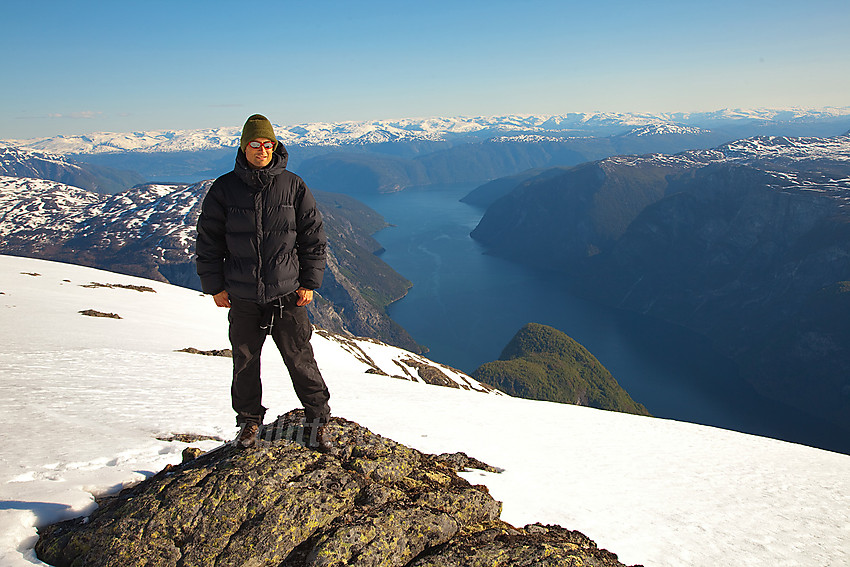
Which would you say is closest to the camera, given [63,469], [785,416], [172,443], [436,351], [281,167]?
[281,167]

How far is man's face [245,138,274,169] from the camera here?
6.11 m

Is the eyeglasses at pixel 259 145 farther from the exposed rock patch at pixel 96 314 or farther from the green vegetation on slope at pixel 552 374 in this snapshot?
the green vegetation on slope at pixel 552 374

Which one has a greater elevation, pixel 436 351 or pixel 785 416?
pixel 436 351

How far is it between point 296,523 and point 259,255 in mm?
3462

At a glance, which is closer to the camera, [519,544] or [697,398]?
[519,544]

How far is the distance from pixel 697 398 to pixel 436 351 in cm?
9362

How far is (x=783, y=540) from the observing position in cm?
931

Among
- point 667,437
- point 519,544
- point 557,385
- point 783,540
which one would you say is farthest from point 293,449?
point 557,385

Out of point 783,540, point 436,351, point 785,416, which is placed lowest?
point 785,416

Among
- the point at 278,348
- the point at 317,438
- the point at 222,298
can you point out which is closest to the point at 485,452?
the point at 317,438

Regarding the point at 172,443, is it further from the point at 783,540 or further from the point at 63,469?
the point at 783,540

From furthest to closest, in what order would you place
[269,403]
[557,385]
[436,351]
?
[436,351], [557,385], [269,403]

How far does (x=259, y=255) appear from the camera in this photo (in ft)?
20.7

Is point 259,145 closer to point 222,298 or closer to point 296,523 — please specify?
point 222,298
